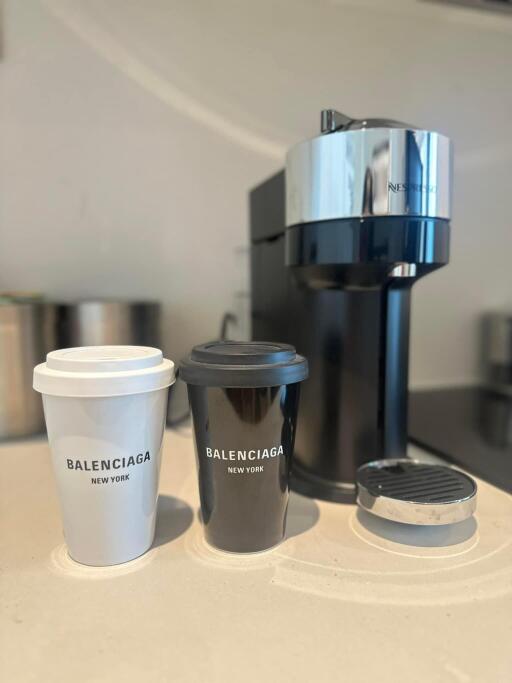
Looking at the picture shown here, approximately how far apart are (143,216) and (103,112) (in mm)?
154

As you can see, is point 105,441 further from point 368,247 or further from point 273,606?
point 368,247

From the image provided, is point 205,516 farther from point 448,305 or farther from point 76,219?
point 448,305

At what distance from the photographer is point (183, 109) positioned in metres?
0.76

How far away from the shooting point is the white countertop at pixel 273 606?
270mm

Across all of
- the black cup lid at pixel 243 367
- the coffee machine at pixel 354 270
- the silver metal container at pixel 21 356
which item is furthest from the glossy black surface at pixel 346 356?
the silver metal container at pixel 21 356

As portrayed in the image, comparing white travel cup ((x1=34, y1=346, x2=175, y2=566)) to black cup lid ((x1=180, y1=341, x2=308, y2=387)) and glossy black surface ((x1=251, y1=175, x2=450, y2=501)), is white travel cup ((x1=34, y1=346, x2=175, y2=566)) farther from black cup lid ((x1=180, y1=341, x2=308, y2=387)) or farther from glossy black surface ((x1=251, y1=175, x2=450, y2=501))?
glossy black surface ((x1=251, y1=175, x2=450, y2=501))

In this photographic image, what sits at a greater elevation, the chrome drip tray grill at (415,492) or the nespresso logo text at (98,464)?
the nespresso logo text at (98,464)

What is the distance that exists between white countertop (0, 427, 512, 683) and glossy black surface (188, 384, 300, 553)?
2cm

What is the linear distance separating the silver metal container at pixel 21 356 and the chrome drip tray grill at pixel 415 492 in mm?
416

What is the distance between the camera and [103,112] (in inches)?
28.8

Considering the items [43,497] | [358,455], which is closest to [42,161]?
[43,497]

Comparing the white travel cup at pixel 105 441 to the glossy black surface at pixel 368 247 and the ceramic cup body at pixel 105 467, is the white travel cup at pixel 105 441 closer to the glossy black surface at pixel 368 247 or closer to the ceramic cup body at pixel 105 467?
the ceramic cup body at pixel 105 467

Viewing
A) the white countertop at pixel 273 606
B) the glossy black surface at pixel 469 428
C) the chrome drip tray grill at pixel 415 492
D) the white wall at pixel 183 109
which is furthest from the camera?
the white wall at pixel 183 109

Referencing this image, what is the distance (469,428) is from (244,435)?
44 centimetres
